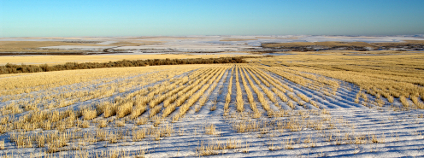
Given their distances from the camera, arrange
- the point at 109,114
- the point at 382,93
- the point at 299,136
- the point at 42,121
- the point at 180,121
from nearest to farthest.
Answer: the point at 299,136, the point at 42,121, the point at 180,121, the point at 109,114, the point at 382,93

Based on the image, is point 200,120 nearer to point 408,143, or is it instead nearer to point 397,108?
point 408,143

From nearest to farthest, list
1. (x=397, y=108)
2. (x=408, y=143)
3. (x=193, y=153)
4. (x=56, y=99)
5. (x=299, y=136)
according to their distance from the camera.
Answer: (x=193, y=153) → (x=408, y=143) → (x=299, y=136) → (x=397, y=108) → (x=56, y=99)

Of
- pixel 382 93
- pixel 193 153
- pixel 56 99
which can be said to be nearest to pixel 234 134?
pixel 193 153

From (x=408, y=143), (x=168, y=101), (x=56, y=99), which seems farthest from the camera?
(x=56, y=99)

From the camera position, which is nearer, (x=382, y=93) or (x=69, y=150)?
(x=69, y=150)

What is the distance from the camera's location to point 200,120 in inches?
254

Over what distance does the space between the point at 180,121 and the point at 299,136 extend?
3062 millimetres

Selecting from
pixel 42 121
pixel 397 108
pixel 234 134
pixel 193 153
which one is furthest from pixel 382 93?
pixel 42 121

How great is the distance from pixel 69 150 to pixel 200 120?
126 inches

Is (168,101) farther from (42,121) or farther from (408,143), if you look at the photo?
(408,143)

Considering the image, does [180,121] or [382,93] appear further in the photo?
[382,93]

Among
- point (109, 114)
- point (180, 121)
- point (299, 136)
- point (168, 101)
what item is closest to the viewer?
point (299, 136)

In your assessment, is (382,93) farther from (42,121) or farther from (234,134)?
(42,121)

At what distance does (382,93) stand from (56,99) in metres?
14.1
